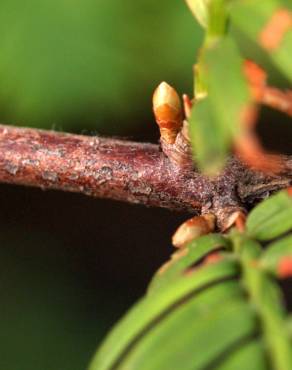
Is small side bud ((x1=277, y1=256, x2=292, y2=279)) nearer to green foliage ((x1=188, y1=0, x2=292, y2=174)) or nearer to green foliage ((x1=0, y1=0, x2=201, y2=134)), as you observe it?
green foliage ((x1=188, y1=0, x2=292, y2=174))

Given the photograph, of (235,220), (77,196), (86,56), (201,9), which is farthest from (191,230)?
(77,196)

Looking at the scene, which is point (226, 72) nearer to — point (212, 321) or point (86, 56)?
point (212, 321)

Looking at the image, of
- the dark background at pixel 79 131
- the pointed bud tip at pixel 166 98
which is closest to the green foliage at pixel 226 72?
the pointed bud tip at pixel 166 98

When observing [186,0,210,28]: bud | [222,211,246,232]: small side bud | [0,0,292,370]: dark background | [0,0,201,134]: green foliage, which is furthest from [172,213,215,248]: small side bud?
[0,0,201,134]: green foliage

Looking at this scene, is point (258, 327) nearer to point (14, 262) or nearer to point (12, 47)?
point (12, 47)

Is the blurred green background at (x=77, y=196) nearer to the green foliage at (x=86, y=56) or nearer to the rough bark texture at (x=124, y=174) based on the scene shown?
the green foliage at (x=86, y=56)

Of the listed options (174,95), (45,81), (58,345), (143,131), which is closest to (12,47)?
(45,81)
